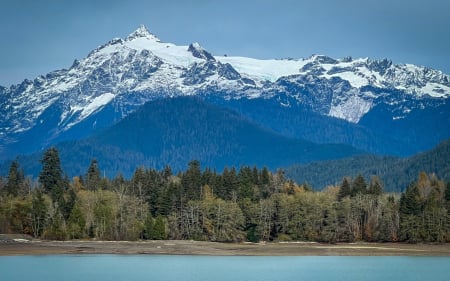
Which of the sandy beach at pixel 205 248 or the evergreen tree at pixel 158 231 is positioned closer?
the sandy beach at pixel 205 248

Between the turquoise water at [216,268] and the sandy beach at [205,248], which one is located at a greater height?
the sandy beach at [205,248]

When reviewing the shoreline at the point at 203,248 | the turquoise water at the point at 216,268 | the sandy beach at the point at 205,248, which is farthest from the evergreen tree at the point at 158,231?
the turquoise water at the point at 216,268

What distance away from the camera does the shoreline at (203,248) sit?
170 metres

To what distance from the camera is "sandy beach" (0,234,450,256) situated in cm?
17050

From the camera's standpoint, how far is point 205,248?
588 feet

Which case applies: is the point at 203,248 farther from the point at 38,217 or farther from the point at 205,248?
the point at 38,217

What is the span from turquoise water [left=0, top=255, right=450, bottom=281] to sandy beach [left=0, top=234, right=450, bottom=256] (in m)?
6.59

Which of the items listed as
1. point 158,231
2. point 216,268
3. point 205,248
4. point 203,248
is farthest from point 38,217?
point 216,268

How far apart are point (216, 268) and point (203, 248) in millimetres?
34751

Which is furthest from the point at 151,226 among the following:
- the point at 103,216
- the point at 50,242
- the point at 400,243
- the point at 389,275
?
the point at 389,275

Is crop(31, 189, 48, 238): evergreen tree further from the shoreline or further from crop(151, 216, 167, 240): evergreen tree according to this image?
crop(151, 216, 167, 240): evergreen tree

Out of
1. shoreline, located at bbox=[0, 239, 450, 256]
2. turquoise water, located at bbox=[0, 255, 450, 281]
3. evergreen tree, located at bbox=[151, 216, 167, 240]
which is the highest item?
evergreen tree, located at bbox=[151, 216, 167, 240]

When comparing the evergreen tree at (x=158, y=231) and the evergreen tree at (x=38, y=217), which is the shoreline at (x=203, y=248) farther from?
the evergreen tree at (x=38, y=217)

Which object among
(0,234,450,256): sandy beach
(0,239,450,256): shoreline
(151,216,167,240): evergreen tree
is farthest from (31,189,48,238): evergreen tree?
(151,216,167,240): evergreen tree
